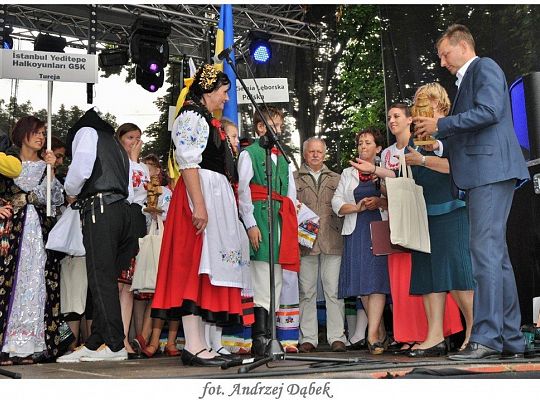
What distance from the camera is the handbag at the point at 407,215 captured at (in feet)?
14.9

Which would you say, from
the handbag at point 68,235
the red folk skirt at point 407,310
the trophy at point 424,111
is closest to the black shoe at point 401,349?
the red folk skirt at point 407,310

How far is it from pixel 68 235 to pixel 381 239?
2.14m

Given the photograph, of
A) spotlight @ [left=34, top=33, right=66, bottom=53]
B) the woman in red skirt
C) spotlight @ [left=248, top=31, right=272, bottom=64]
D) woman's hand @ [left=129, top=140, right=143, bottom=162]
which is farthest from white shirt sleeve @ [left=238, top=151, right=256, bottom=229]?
spotlight @ [left=248, top=31, right=272, bottom=64]

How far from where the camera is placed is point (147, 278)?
5684 mm

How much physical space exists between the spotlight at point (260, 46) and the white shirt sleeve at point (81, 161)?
4646 mm

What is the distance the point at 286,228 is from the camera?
523 cm

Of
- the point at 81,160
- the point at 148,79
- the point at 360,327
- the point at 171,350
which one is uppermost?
the point at 148,79

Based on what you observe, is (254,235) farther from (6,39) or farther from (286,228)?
(6,39)

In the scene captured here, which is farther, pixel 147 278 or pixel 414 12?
pixel 414 12

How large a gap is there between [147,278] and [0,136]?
4.95 ft

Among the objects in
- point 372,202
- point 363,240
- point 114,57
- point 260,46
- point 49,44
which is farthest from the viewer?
point 114,57

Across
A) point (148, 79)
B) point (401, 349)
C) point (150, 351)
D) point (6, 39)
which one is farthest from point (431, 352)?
point (6, 39)
